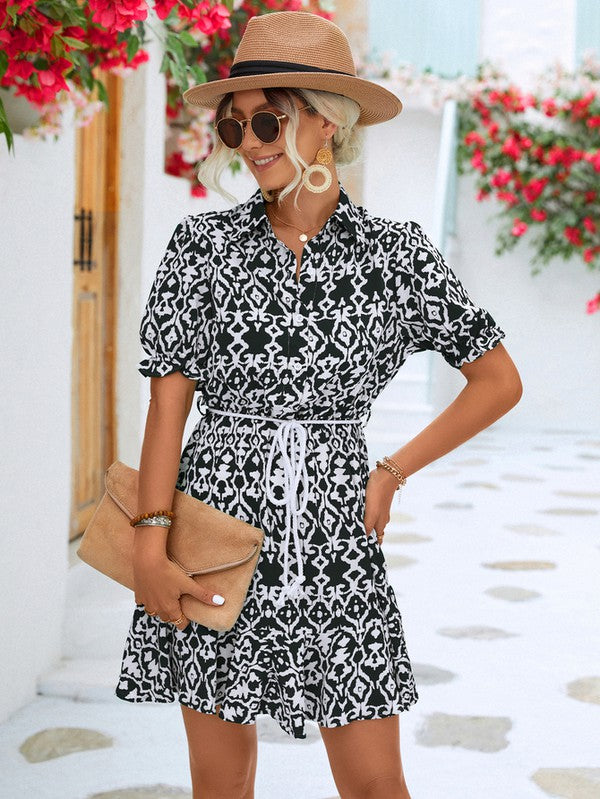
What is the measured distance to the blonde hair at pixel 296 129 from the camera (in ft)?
5.05

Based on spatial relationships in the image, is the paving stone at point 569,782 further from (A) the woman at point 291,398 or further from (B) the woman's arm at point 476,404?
(B) the woman's arm at point 476,404

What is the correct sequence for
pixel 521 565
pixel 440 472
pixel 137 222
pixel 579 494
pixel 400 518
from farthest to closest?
pixel 440 472
pixel 579 494
pixel 400 518
pixel 521 565
pixel 137 222

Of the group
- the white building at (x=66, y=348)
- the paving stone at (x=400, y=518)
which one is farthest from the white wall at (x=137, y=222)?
the paving stone at (x=400, y=518)

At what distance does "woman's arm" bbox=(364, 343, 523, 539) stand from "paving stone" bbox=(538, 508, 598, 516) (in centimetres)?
425

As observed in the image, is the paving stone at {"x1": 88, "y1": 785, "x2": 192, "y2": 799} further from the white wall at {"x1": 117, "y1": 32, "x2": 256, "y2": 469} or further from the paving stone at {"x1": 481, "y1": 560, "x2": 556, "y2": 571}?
the paving stone at {"x1": 481, "y1": 560, "x2": 556, "y2": 571}

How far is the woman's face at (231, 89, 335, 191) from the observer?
1544mm

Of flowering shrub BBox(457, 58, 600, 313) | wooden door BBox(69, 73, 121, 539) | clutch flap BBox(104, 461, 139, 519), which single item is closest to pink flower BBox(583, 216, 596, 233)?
flowering shrub BBox(457, 58, 600, 313)

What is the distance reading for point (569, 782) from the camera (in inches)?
101

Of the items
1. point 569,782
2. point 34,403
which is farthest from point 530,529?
point 34,403

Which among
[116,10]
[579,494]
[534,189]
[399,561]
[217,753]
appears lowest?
[579,494]

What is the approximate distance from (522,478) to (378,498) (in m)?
5.32

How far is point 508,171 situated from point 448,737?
6904 mm

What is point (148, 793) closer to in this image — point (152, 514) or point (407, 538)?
point (152, 514)

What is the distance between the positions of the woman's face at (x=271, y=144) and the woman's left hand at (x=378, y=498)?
0.45 m
